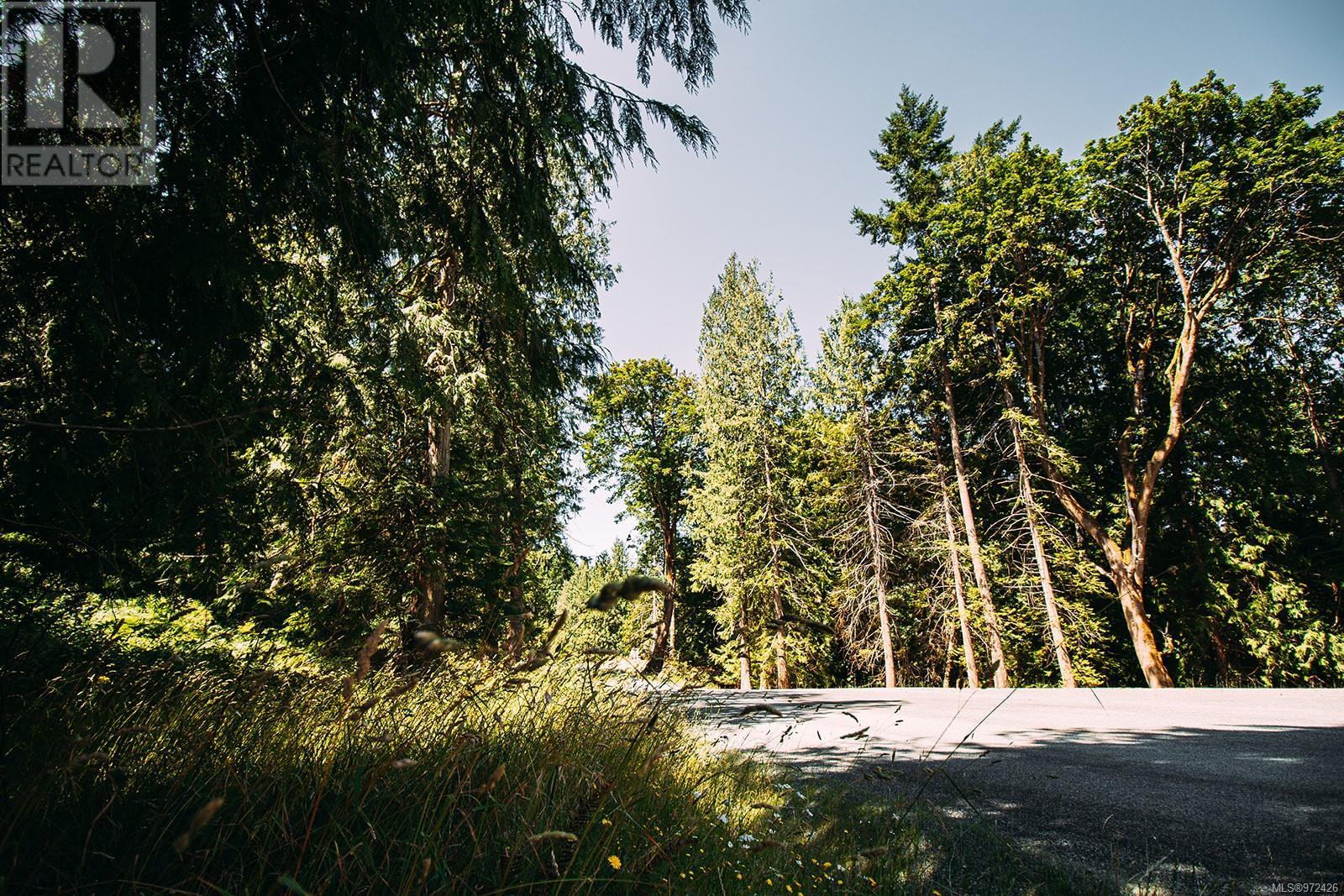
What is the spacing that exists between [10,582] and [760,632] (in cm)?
1702

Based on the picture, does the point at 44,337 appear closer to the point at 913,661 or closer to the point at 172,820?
the point at 172,820

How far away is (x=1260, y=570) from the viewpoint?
1438 centimetres

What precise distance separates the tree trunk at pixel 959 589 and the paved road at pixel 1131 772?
768 cm

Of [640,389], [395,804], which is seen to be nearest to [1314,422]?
→ [640,389]

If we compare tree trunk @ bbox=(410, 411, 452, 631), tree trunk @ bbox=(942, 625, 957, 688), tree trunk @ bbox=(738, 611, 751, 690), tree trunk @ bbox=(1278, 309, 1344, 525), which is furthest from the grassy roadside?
tree trunk @ bbox=(1278, 309, 1344, 525)

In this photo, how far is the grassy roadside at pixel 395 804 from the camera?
1.45 m

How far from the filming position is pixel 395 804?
6.63ft

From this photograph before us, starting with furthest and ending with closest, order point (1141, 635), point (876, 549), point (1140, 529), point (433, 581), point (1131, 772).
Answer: point (876, 549)
point (1140, 529)
point (1141, 635)
point (433, 581)
point (1131, 772)

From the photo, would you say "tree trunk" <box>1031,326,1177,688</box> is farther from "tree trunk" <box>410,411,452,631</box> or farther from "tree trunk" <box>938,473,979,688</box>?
"tree trunk" <box>410,411,452,631</box>

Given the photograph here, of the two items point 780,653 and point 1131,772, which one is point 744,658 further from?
point 1131,772

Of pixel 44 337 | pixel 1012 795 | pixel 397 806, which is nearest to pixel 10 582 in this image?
pixel 44 337

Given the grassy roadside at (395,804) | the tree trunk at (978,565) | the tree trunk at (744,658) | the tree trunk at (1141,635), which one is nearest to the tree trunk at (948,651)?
the tree trunk at (978,565)

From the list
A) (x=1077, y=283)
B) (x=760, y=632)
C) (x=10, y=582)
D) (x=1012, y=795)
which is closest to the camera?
(x=10, y=582)

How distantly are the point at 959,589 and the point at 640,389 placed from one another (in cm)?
1536
